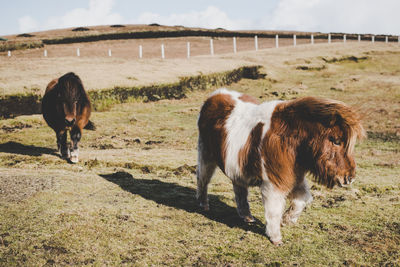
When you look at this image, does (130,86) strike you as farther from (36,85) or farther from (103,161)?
(103,161)

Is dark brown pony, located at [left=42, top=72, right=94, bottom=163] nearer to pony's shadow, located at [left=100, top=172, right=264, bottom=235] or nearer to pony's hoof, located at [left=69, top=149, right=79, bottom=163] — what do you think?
pony's hoof, located at [left=69, top=149, right=79, bottom=163]

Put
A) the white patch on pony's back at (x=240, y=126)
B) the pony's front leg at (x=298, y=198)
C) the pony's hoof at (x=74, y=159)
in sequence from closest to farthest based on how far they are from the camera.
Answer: the white patch on pony's back at (x=240, y=126) → the pony's front leg at (x=298, y=198) → the pony's hoof at (x=74, y=159)

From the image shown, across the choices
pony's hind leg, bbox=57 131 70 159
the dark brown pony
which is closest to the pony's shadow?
the dark brown pony

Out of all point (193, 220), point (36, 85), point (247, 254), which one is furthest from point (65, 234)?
point (36, 85)

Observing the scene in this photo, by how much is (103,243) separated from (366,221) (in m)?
3.77

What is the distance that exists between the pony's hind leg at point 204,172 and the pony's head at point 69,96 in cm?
455

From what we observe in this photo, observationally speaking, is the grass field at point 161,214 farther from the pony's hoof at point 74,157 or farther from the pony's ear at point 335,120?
the pony's ear at point 335,120

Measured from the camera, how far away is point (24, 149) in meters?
11.4

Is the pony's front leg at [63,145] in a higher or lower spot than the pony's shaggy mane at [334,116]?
lower

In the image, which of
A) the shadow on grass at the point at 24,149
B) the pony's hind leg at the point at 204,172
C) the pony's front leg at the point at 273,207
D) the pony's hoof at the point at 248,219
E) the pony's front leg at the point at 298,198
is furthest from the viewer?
the shadow on grass at the point at 24,149

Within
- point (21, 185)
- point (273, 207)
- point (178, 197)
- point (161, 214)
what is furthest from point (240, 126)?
point (21, 185)

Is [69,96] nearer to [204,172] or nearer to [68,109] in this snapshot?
[68,109]

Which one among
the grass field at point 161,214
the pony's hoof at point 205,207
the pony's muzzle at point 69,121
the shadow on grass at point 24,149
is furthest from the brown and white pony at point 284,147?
the shadow on grass at point 24,149

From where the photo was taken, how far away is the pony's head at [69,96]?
9.24m
